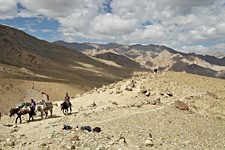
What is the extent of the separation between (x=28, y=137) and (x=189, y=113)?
13.3m

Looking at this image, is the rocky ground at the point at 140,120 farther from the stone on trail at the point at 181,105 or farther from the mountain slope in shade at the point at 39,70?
A: the mountain slope in shade at the point at 39,70

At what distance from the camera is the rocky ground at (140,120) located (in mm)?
20047

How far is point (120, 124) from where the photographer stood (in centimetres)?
2423

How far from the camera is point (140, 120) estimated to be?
83.9 feet

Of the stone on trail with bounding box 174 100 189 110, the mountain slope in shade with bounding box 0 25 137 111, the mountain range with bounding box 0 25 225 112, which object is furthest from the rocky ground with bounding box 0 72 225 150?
the mountain slope in shade with bounding box 0 25 137 111

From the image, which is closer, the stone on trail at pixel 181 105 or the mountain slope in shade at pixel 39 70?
the stone on trail at pixel 181 105

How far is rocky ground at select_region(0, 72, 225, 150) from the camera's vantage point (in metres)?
20.0

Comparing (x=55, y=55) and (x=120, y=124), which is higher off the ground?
(x=55, y=55)

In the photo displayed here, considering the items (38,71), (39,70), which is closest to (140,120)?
(38,71)

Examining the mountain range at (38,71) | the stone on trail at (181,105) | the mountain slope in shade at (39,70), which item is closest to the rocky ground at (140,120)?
the stone on trail at (181,105)

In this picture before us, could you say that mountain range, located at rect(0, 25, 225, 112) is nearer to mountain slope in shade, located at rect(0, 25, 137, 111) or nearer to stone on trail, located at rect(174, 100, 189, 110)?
mountain slope in shade, located at rect(0, 25, 137, 111)

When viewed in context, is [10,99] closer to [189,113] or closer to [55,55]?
[189,113]

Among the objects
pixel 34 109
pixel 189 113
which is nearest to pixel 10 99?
pixel 34 109

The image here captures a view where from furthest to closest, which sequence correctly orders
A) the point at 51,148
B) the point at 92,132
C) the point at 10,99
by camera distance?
the point at 10,99
the point at 92,132
the point at 51,148
